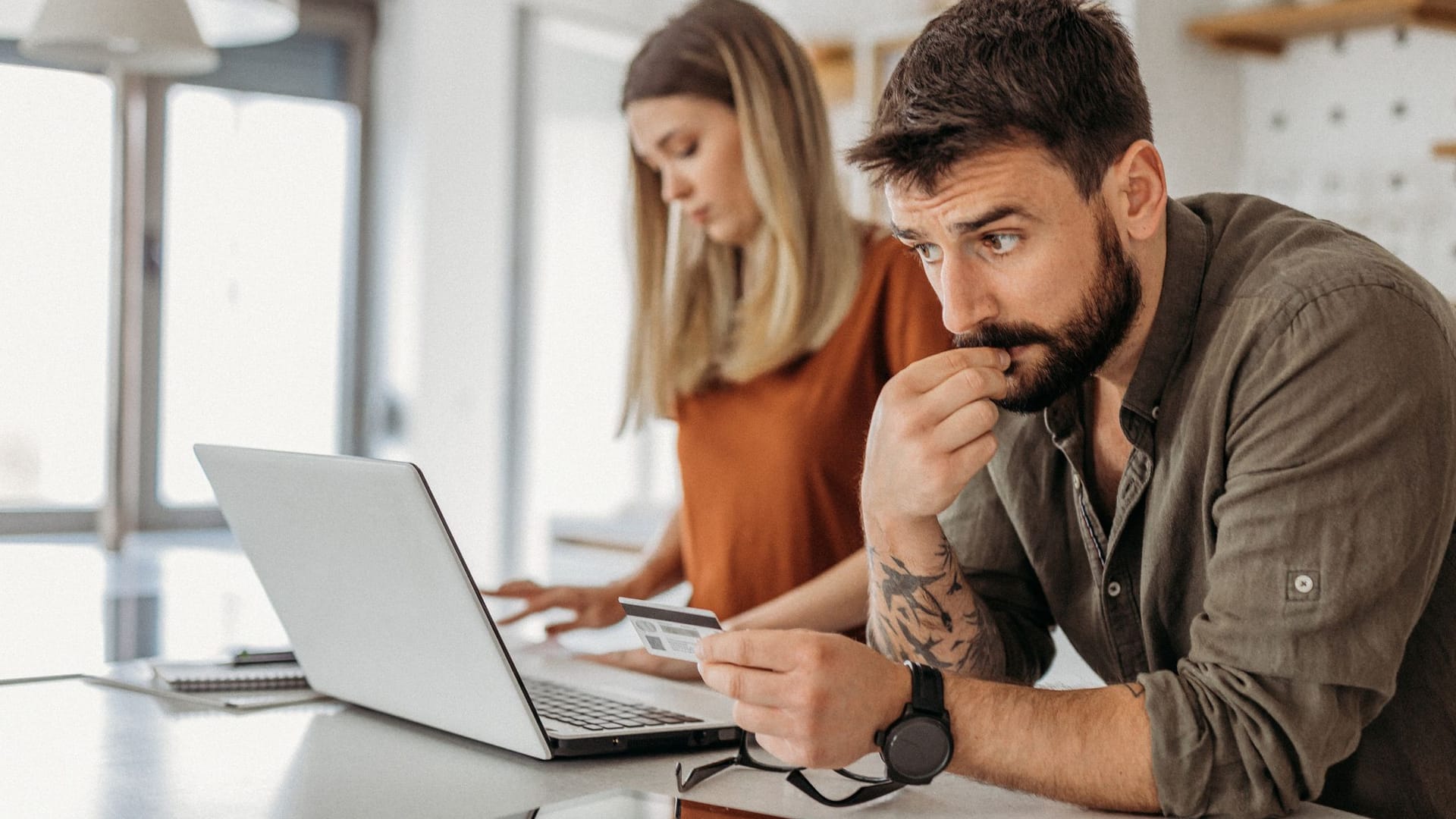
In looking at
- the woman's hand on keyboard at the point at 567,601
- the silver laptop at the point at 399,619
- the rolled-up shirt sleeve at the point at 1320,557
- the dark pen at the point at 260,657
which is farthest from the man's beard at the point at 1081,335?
the dark pen at the point at 260,657

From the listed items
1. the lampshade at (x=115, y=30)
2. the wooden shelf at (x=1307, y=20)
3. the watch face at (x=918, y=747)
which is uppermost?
the wooden shelf at (x=1307, y=20)

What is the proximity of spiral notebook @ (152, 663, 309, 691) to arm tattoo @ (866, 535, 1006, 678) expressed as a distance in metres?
0.58

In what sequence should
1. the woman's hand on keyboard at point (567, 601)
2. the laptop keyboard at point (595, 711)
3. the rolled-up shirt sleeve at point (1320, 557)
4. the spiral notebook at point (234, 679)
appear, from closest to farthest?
the rolled-up shirt sleeve at point (1320, 557) → the laptop keyboard at point (595, 711) → the spiral notebook at point (234, 679) → the woman's hand on keyboard at point (567, 601)

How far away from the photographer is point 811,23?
12.7 ft

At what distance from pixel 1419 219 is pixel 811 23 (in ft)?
5.50

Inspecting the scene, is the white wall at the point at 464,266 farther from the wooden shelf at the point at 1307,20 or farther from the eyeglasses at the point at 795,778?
the eyeglasses at the point at 795,778

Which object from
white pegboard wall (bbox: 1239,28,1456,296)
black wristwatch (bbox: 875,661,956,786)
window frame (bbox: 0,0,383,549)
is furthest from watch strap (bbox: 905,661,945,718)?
window frame (bbox: 0,0,383,549)

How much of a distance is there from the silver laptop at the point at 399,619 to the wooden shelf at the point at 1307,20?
207 cm

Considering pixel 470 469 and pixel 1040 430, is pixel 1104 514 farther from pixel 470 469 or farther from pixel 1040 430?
pixel 470 469

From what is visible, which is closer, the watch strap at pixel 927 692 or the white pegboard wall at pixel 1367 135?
the watch strap at pixel 927 692

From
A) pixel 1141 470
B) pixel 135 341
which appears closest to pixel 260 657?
pixel 1141 470

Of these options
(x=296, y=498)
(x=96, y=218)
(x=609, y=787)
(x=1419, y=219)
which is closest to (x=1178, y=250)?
(x=609, y=787)

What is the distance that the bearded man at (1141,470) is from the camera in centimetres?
95

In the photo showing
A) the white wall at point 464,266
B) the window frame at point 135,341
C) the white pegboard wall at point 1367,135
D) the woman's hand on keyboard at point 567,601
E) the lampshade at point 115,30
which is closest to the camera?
the woman's hand on keyboard at point 567,601
